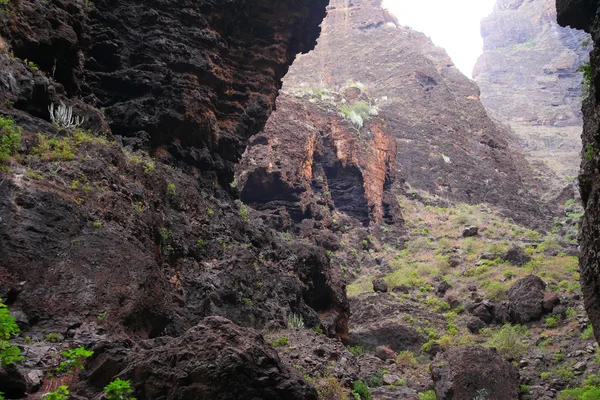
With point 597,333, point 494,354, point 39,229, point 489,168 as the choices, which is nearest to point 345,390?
point 597,333

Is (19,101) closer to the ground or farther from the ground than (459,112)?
closer to the ground

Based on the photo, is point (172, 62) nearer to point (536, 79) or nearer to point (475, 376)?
point (475, 376)

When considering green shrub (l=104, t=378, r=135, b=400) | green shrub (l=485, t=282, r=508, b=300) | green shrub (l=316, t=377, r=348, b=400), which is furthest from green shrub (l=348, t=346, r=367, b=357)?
green shrub (l=104, t=378, r=135, b=400)

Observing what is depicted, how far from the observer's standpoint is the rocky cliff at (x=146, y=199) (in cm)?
689

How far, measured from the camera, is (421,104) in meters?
60.1

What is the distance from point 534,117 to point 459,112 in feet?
115

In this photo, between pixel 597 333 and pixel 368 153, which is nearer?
pixel 597 333

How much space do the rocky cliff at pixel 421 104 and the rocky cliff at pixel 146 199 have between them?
1085 inches

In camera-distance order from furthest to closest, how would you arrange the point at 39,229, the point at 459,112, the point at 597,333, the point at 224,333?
the point at 459,112, the point at 597,333, the point at 39,229, the point at 224,333

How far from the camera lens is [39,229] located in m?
8.14

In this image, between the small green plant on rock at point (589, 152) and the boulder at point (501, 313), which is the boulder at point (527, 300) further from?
the small green plant on rock at point (589, 152)

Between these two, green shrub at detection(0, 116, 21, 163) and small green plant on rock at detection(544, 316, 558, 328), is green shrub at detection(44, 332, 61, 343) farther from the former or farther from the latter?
small green plant on rock at detection(544, 316, 558, 328)

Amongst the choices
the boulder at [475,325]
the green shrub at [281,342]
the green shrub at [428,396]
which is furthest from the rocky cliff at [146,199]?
the boulder at [475,325]

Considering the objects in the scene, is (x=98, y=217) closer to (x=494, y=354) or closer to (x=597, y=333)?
(x=597, y=333)
